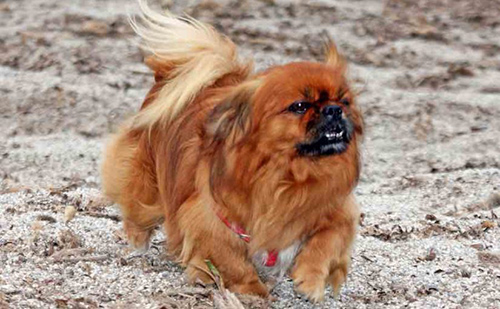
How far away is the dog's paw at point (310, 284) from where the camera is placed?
14.8ft

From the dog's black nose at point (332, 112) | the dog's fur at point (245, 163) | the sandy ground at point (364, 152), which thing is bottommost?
the sandy ground at point (364, 152)

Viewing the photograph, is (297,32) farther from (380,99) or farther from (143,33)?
(143,33)

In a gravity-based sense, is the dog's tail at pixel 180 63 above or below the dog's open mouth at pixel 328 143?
below

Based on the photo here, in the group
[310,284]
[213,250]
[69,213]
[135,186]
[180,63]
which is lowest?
[69,213]

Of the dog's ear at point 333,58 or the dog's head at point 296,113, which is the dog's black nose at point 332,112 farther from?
the dog's ear at point 333,58

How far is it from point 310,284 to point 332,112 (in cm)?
75

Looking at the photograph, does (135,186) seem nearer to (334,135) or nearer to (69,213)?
(69,213)

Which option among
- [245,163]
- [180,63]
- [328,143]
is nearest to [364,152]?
[180,63]

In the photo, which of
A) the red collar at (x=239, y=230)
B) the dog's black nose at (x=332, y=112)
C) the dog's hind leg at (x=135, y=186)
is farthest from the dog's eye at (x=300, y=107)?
the dog's hind leg at (x=135, y=186)

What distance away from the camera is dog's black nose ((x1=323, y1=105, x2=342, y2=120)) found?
14.1 ft

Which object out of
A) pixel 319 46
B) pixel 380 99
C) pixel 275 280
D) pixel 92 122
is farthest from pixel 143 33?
pixel 319 46

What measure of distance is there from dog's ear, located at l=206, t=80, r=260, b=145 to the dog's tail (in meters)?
0.44

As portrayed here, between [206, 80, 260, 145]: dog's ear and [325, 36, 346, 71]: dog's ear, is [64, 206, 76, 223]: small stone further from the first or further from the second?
[325, 36, 346, 71]: dog's ear

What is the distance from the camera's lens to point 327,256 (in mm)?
4602
